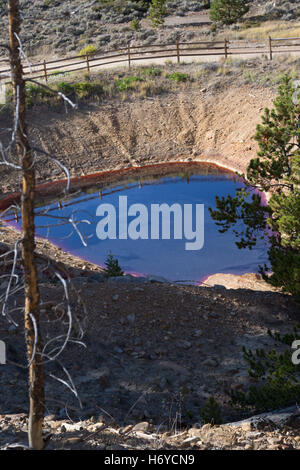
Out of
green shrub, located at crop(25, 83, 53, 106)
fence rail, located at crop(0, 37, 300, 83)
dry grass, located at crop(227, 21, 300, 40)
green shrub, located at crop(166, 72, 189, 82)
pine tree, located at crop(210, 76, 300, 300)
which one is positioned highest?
dry grass, located at crop(227, 21, 300, 40)

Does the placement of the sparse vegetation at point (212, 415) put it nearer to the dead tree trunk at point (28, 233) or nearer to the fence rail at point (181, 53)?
the dead tree trunk at point (28, 233)

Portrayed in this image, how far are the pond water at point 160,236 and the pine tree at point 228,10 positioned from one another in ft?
70.1

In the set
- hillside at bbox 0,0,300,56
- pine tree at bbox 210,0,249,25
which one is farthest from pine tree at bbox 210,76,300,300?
pine tree at bbox 210,0,249,25

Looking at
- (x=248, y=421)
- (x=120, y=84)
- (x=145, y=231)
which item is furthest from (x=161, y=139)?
(x=248, y=421)

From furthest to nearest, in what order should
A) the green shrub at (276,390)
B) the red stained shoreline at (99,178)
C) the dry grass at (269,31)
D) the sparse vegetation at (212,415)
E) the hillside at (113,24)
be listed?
1. the hillside at (113,24)
2. the dry grass at (269,31)
3. the red stained shoreline at (99,178)
4. the sparse vegetation at (212,415)
5. the green shrub at (276,390)

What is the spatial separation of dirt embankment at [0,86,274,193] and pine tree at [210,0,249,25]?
15.4 metres

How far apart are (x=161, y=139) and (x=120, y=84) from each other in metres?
4.68

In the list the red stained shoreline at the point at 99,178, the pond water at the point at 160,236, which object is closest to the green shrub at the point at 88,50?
the red stained shoreline at the point at 99,178

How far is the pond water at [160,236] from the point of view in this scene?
1973cm

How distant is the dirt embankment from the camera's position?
2919 centimetres

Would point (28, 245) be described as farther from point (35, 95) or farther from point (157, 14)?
point (157, 14)

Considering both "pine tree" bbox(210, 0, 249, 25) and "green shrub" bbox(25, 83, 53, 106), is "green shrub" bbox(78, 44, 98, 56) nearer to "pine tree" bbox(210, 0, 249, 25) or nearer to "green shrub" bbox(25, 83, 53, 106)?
"green shrub" bbox(25, 83, 53, 106)

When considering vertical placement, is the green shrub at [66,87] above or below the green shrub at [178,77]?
below
